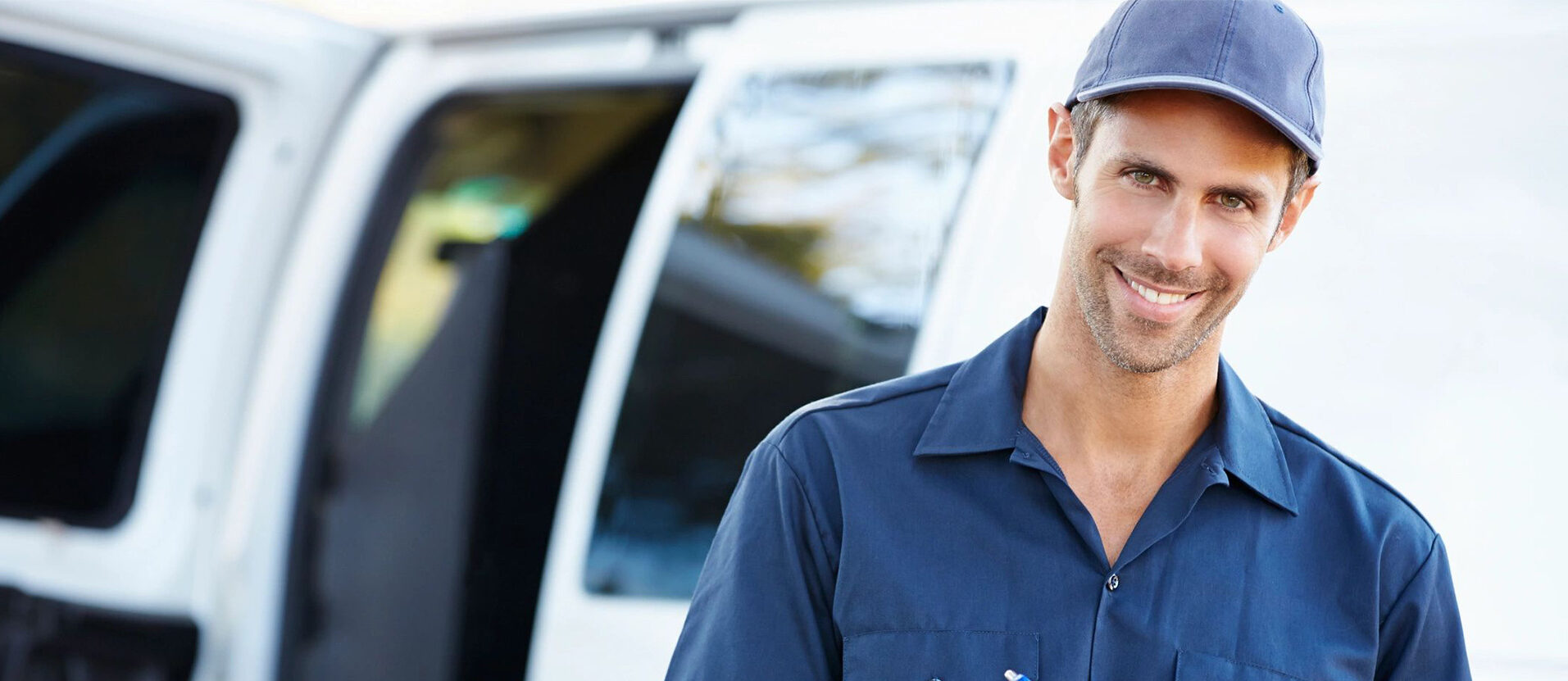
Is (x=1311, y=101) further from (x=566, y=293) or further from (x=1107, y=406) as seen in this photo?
(x=566, y=293)

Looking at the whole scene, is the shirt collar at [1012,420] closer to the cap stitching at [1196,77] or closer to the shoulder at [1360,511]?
the shoulder at [1360,511]

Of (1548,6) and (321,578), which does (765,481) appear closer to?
(1548,6)

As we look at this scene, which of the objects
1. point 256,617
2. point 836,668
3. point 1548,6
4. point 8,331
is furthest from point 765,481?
point 8,331

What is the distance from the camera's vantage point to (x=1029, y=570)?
148cm

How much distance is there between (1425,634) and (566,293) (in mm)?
2933

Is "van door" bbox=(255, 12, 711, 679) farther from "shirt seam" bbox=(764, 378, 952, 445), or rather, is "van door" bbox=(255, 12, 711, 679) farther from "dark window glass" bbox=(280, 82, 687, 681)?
→ "shirt seam" bbox=(764, 378, 952, 445)

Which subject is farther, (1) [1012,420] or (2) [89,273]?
(2) [89,273]

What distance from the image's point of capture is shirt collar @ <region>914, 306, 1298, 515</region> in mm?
1528

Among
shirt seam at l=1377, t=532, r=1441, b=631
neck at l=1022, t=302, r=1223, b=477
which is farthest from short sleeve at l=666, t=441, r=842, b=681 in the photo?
shirt seam at l=1377, t=532, r=1441, b=631

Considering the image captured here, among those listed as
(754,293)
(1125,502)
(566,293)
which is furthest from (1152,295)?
(566,293)

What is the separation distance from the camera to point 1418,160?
7.00ft

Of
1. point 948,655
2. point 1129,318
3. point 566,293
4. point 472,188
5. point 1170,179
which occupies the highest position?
point 472,188

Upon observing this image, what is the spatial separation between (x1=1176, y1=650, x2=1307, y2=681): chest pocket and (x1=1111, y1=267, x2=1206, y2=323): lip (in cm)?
31

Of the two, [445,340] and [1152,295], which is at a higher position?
[445,340]
